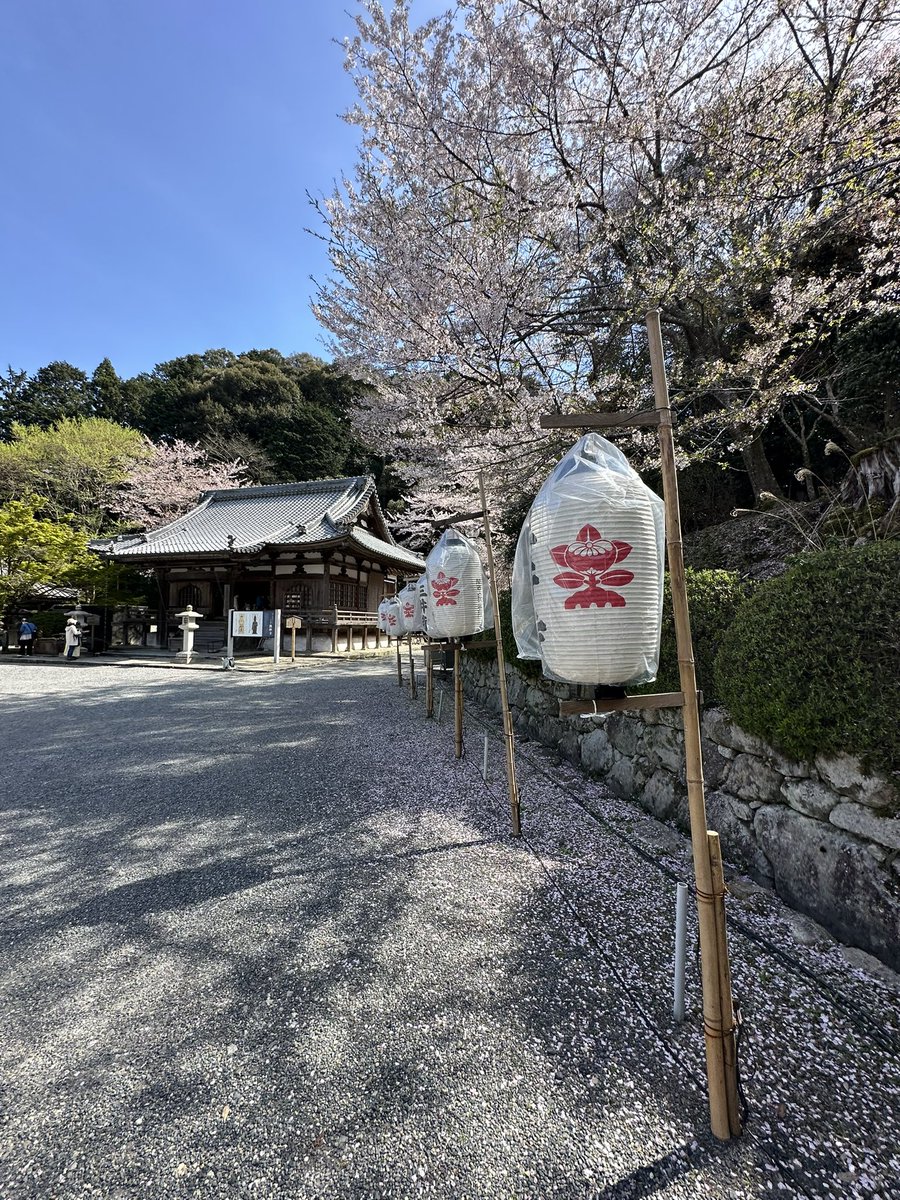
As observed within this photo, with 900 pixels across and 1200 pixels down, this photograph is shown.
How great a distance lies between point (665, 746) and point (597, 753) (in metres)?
0.91

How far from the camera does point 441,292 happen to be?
17.2ft

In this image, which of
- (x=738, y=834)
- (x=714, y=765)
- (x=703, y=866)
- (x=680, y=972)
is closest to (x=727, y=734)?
(x=714, y=765)

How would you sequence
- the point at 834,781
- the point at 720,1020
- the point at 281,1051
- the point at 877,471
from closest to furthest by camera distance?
the point at 720,1020, the point at 281,1051, the point at 834,781, the point at 877,471

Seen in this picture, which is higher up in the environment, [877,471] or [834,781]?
[877,471]

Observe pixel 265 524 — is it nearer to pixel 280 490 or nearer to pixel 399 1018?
pixel 280 490

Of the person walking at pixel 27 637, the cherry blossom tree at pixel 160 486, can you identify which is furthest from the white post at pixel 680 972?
the cherry blossom tree at pixel 160 486

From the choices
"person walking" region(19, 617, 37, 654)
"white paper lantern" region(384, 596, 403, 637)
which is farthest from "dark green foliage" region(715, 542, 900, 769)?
"person walking" region(19, 617, 37, 654)

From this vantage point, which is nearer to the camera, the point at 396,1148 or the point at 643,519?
the point at 396,1148

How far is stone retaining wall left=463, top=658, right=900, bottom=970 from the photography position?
1949 mm

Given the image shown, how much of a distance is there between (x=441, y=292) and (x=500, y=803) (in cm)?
518

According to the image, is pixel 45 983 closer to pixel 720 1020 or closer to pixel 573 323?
pixel 720 1020

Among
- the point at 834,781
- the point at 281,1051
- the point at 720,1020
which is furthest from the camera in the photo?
the point at 834,781

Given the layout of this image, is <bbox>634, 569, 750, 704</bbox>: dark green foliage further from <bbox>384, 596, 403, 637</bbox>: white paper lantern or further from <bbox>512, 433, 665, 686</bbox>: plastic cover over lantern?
<bbox>384, 596, 403, 637</bbox>: white paper lantern

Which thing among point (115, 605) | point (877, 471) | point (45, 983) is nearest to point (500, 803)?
point (45, 983)
